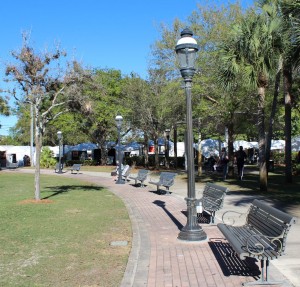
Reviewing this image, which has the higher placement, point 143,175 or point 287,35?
point 287,35

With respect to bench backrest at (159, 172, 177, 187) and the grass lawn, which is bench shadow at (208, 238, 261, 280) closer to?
the grass lawn

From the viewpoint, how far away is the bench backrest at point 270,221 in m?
5.10

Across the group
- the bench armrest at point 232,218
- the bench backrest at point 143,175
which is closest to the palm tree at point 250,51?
the bench armrest at point 232,218

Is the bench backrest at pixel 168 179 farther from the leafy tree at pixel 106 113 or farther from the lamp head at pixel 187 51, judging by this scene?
the leafy tree at pixel 106 113

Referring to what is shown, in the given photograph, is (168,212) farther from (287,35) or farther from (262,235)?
(287,35)

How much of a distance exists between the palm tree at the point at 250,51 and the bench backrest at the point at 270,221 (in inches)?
350

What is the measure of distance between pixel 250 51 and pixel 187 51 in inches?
293

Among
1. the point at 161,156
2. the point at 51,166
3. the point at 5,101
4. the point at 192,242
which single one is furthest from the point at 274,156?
the point at 192,242

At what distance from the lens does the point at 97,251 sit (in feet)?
23.0

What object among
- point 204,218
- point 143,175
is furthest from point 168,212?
point 143,175

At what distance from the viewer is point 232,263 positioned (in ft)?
19.9

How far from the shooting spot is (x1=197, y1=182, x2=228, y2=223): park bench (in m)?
8.93

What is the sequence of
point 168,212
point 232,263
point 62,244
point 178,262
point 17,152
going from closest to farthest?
point 232,263 < point 178,262 < point 62,244 < point 168,212 < point 17,152

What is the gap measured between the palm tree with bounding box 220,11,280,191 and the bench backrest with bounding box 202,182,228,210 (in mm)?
5704
